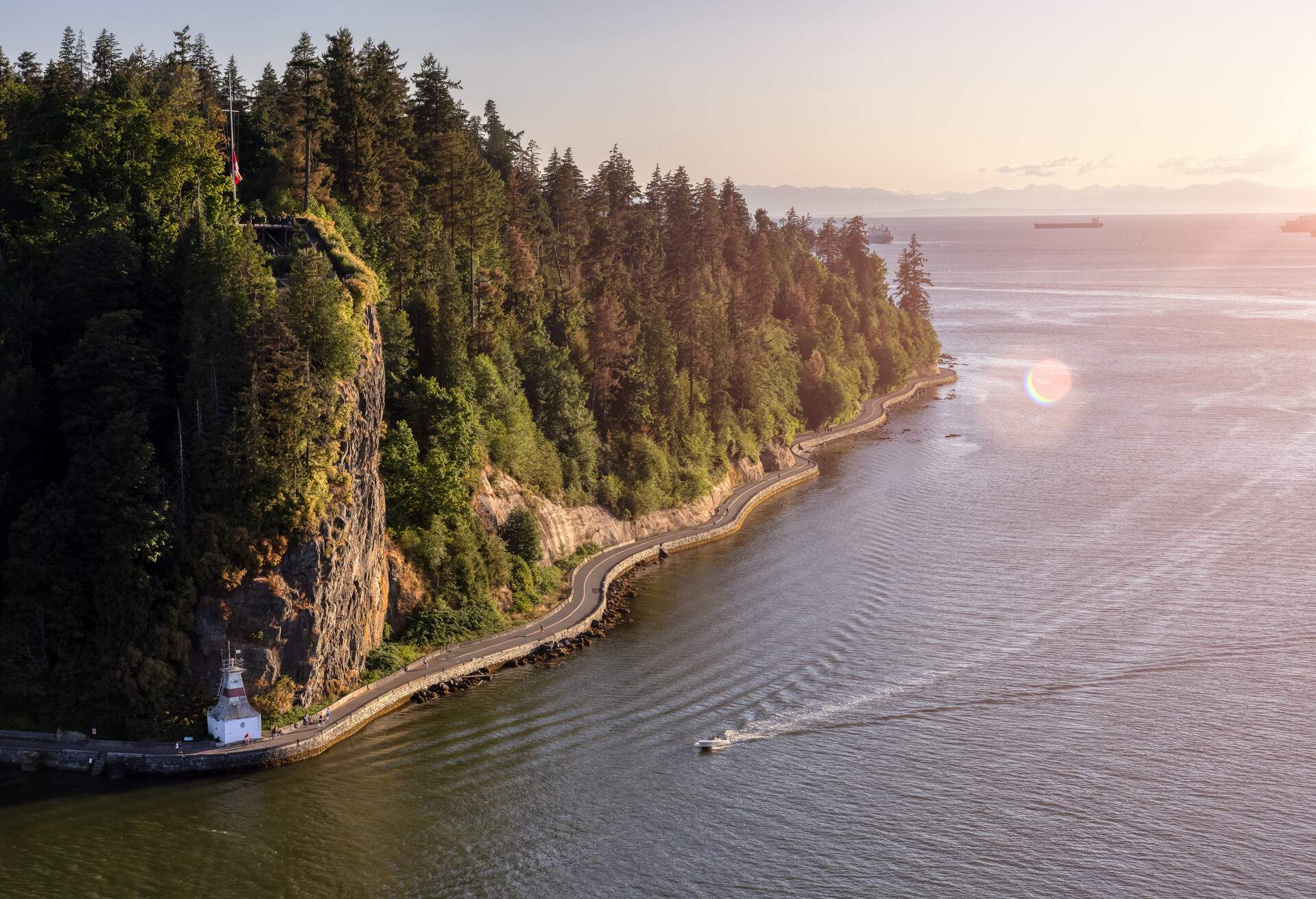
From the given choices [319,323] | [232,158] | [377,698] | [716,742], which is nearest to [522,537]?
[377,698]

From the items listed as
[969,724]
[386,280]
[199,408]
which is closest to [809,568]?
[969,724]

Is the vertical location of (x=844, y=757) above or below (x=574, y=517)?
below

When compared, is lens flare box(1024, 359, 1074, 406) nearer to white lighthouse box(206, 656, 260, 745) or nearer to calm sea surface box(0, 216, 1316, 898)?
calm sea surface box(0, 216, 1316, 898)

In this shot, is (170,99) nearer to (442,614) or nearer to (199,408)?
(199,408)

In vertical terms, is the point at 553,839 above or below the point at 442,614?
below

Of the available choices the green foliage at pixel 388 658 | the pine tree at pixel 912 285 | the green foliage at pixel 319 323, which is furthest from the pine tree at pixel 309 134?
the pine tree at pixel 912 285

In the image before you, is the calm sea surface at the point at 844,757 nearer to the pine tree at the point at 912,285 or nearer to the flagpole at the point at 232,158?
the flagpole at the point at 232,158

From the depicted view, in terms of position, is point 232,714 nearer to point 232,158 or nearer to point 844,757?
point 844,757

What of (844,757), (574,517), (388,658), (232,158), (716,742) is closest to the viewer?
(844,757)
